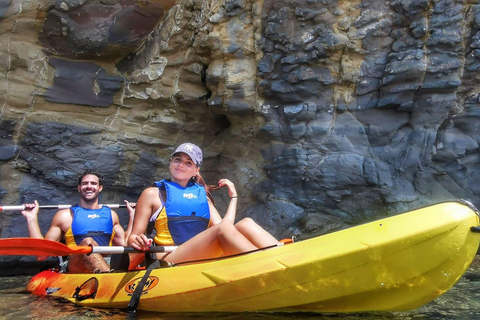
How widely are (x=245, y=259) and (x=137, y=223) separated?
31.5 inches

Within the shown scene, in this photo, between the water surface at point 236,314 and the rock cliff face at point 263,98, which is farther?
the rock cliff face at point 263,98

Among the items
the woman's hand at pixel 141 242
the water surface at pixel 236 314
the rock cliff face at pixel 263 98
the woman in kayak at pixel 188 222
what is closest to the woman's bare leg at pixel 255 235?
the woman in kayak at pixel 188 222

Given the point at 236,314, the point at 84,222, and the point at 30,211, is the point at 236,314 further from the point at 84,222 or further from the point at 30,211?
the point at 30,211

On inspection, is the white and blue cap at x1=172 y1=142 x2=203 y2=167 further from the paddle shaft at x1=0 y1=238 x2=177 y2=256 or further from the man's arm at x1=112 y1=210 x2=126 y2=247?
the man's arm at x1=112 y1=210 x2=126 y2=247

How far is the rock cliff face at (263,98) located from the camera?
480 centimetres

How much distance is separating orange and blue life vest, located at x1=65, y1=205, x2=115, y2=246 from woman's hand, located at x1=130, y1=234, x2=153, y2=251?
122cm

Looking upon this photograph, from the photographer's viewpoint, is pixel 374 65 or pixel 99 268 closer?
pixel 99 268

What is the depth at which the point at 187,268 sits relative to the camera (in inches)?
109

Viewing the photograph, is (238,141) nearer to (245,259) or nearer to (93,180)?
(93,180)

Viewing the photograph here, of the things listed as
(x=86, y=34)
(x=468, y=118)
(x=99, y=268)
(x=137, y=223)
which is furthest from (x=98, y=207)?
(x=468, y=118)

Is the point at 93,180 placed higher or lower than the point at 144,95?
lower

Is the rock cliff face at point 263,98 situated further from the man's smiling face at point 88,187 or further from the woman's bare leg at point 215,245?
the woman's bare leg at point 215,245

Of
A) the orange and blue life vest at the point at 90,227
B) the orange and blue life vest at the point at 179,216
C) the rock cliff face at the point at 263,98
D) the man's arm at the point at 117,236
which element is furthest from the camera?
the rock cliff face at the point at 263,98

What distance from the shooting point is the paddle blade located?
3.02 m
